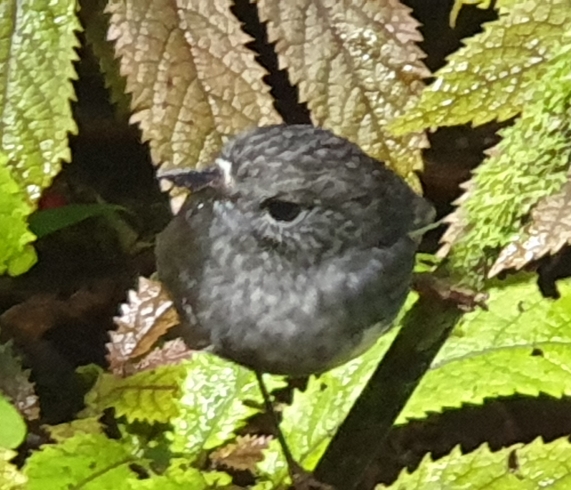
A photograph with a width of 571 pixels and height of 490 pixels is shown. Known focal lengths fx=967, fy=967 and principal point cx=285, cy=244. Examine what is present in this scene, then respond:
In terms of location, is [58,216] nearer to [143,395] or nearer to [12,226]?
[143,395]

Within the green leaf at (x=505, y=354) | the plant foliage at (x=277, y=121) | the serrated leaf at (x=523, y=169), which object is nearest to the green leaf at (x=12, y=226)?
the plant foliage at (x=277, y=121)

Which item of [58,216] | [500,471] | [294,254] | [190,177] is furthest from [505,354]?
[58,216]

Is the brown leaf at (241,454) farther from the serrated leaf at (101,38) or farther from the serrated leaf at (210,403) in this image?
the serrated leaf at (101,38)

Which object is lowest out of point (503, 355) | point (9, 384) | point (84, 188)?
point (503, 355)

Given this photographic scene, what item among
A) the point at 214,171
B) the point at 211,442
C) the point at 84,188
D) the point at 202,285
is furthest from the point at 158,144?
the point at 84,188

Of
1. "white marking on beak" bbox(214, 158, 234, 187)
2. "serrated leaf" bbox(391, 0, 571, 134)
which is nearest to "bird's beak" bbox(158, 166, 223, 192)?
"white marking on beak" bbox(214, 158, 234, 187)

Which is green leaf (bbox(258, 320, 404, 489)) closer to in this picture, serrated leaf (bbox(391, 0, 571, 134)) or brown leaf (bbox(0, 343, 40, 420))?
brown leaf (bbox(0, 343, 40, 420))

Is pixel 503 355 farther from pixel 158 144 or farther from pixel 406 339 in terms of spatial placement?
pixel 158 144
